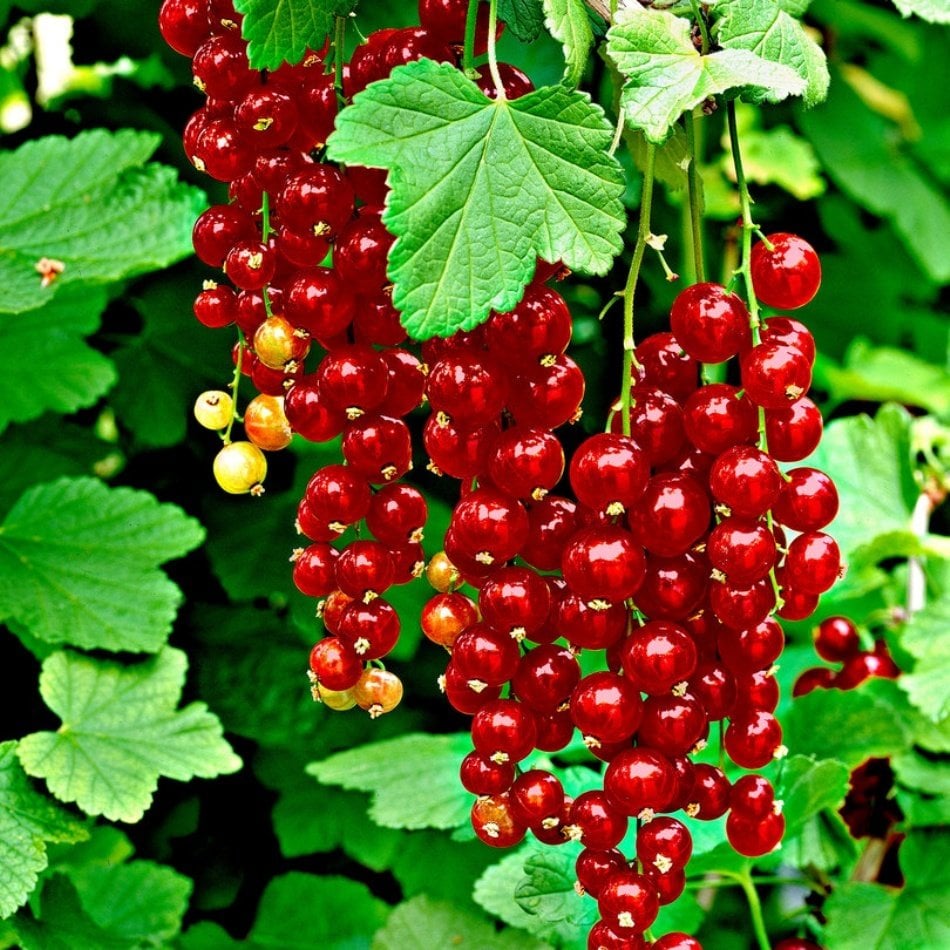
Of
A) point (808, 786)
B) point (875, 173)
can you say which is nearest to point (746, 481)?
point (808, 786)

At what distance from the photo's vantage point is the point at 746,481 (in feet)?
1.52

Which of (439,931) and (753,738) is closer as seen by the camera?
(753,738)

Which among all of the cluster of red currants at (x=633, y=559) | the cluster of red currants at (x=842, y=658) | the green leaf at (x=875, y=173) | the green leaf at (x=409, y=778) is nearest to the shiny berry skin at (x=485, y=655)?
the cluster of red currants at (x=633, y=559)

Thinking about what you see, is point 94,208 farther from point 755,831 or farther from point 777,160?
point 777,160

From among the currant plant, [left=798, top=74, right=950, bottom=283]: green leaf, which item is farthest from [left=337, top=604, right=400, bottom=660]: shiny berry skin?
[left=798, top=74, right=950, bottom=283]: green leaf

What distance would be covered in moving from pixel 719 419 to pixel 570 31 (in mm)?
162

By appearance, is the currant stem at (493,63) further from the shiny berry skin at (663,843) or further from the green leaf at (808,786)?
the green leaf at (808,786)

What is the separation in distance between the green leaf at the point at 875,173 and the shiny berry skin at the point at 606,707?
4.17 feet

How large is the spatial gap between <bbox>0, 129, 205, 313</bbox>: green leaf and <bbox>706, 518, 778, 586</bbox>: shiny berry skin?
1.79 feet

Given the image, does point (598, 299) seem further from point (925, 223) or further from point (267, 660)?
point (925, 223)

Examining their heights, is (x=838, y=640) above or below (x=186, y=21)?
below

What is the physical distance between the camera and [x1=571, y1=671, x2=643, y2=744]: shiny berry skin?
48 cm

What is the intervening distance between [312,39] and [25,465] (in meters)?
0.64

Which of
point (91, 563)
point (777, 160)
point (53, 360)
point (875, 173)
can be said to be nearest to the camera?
point (91, 563)
